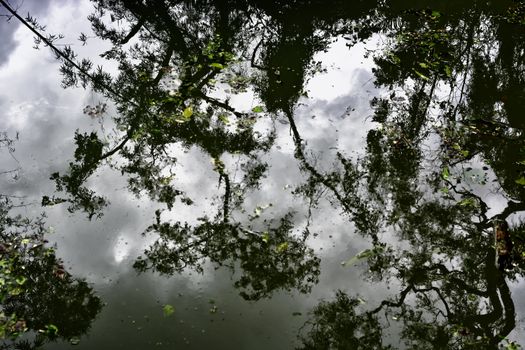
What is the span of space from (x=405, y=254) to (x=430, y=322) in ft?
2.04

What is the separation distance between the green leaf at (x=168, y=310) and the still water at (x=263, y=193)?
0.7 inches

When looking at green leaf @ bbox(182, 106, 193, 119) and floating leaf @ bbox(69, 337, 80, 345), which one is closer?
floating leaf @ bbox(69, 337, 80, 345)

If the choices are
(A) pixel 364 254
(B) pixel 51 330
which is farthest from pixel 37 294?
(A) pixel 364 254

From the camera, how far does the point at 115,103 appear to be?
5.13m

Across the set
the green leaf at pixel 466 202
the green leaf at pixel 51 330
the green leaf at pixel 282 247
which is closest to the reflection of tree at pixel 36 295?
the green leaf at pixel 51 330

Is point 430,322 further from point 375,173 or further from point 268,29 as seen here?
point 268,29

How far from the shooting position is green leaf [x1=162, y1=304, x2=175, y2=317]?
2.84 m

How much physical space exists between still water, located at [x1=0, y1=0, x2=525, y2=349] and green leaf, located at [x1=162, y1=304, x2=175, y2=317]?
18 millimetres

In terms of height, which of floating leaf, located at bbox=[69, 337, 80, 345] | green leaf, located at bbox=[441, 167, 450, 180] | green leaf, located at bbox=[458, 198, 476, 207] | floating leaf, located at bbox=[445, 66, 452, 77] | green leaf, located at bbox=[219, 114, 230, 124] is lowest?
floating leaf, located at bbox=[69, 337, 80, 345]

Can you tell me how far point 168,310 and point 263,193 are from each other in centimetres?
153

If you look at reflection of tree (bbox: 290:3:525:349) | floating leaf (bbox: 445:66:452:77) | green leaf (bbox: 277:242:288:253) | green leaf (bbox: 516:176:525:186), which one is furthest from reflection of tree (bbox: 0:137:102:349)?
floating leaf (bbox: 445:66:452:77)

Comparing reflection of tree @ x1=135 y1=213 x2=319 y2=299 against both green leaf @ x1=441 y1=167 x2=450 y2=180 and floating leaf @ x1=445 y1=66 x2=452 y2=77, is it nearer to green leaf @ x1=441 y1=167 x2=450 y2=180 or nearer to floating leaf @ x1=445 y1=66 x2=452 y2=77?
green leaf @ x1=441 y1=167 x2=450 y2=180

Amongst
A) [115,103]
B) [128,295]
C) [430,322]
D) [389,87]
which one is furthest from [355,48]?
[128,295]

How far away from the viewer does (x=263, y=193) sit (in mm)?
3936
